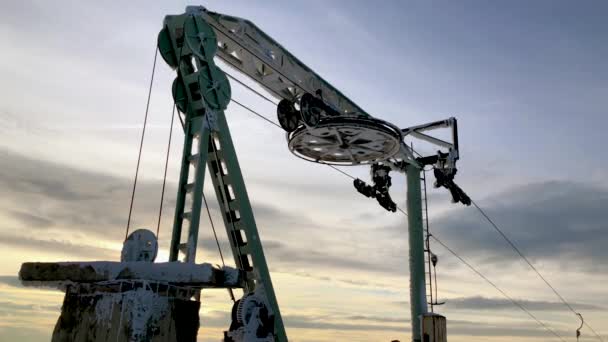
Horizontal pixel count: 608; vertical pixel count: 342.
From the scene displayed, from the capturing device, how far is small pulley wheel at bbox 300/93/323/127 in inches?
604

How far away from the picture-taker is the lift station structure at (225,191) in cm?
446

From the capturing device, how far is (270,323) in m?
5.46

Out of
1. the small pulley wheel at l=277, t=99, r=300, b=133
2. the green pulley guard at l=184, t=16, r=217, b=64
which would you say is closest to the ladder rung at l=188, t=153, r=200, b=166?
the green pulley guard at l=184, t=16, r=217, b=64

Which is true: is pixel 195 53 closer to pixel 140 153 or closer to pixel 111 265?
pixel 140 153

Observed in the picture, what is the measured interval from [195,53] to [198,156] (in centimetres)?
227

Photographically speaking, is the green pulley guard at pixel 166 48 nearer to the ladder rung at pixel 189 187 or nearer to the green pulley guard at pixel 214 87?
the green pulley guard at pixel 214 87

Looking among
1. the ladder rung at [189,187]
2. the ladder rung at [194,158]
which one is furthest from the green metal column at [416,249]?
the ladder rung at [194,158]

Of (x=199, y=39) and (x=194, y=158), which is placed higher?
(x=199, y=39)

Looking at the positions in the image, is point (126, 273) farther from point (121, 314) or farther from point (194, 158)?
point (194, 158)

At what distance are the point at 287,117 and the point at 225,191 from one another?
5.30m

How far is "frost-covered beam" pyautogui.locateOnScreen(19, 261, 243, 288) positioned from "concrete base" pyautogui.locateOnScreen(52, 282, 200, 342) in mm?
98

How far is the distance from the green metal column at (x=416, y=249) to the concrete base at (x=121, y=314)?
57.6 ft

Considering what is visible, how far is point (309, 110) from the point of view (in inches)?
609

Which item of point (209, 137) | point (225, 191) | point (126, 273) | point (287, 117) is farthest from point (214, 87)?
point (126, 273)
